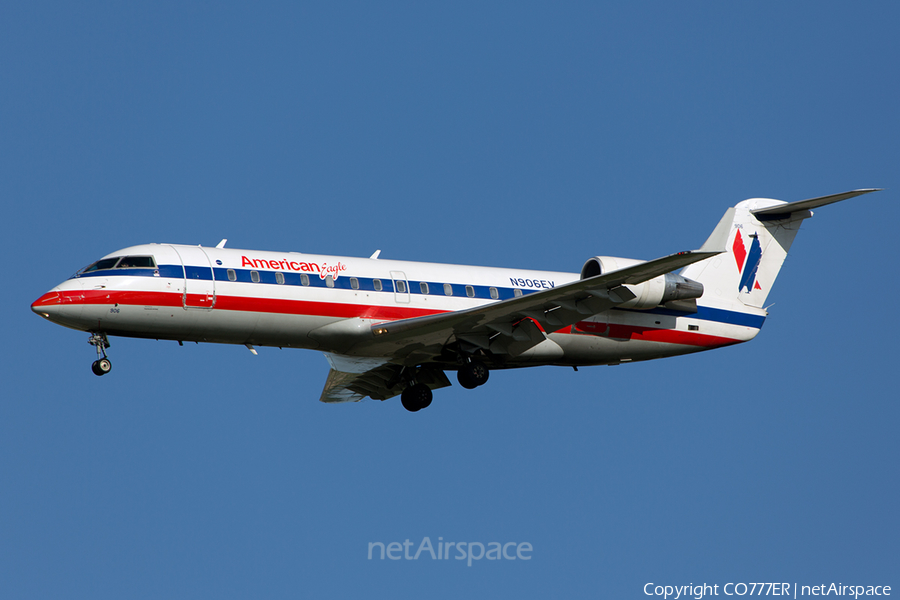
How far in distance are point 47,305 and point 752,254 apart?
17.4m

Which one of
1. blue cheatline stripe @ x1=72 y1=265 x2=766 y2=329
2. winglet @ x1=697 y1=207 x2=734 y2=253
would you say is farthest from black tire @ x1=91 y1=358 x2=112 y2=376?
winglet @ x1=697 y1=207 x2=734 y2=253

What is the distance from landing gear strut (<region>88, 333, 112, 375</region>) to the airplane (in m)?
0.03

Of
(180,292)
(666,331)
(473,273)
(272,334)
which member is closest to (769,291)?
(666,331)

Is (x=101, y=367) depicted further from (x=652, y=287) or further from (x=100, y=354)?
(x=652, y=287)

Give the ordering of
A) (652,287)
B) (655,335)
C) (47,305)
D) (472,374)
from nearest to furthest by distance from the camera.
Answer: (47,305), (472,374), (652,287), (655,335)

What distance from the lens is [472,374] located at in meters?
23.0

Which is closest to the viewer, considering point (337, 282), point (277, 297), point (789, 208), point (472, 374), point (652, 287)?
point (277, 297)

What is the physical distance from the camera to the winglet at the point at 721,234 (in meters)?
26.8

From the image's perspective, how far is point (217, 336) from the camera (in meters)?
21.3

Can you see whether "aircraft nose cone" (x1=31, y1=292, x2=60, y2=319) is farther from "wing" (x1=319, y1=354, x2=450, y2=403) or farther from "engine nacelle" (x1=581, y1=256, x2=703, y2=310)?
"engine nacelle" (x1=581, y1=256, x2=703, y2=310)

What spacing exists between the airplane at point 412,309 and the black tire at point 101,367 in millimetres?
25

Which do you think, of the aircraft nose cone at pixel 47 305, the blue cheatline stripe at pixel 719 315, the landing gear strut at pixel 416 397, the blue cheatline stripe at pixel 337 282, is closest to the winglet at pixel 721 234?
the blue cheatline stripe at pixel 719 315

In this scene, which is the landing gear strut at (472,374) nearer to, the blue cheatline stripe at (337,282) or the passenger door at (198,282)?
the blue cheatline stripe at (337,282)

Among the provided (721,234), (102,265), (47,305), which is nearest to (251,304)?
(102,265)
